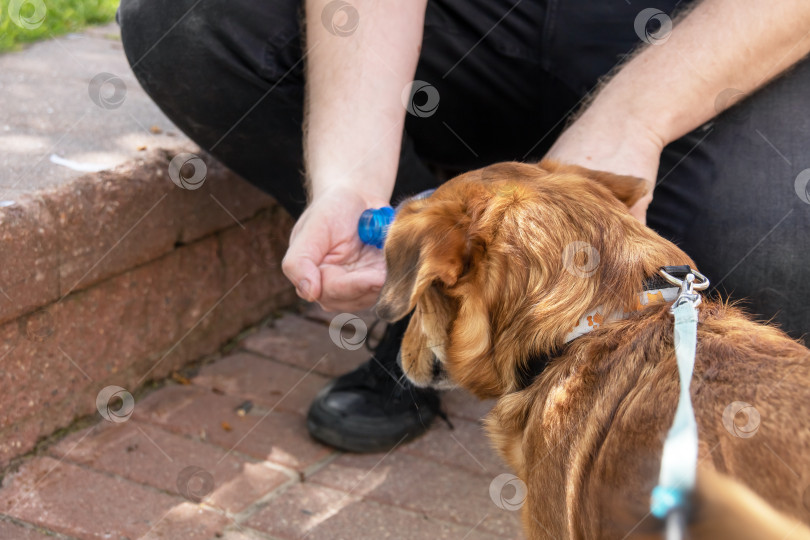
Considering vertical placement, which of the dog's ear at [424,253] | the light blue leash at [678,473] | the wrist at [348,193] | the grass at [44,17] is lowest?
the grass at [44,17]

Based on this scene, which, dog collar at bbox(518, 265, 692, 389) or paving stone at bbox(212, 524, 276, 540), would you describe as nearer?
dog collar at bbox(518, 265, 692, 389)

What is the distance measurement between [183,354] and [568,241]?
199 centimetres

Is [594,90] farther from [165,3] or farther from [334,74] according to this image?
[165,3]

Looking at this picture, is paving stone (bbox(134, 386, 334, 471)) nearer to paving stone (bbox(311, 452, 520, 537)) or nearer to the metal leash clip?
paving stone (bbox(311, 452, 520, 537))

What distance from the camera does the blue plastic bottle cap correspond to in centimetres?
233

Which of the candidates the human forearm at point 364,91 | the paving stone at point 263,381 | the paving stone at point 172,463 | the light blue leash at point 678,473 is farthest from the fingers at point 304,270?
the light blue leash at point 678,473

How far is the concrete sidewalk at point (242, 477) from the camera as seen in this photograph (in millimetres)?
2441

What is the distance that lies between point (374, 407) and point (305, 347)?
705 millimetres

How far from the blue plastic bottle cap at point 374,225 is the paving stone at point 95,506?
96 cm

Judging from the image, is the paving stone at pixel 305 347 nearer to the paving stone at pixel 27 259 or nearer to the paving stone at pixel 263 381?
the paving stone at pixel 263 381

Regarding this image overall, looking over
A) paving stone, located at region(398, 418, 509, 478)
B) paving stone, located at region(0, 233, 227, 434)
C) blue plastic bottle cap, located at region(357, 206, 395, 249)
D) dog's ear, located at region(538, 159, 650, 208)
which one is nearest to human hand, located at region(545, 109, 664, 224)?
dog's ear, located at region(538, 159, 650, 208)

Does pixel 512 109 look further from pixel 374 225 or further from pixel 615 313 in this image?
pixel 615 313

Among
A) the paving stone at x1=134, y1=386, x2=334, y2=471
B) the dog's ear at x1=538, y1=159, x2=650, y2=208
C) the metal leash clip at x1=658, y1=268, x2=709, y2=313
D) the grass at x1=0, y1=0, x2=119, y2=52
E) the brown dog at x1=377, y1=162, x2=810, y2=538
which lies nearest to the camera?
the brown dog at x1=377, y1=162, x2=810, y2=538

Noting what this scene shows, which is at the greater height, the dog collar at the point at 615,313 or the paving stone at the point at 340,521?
the dog collar at the point at 615,313
